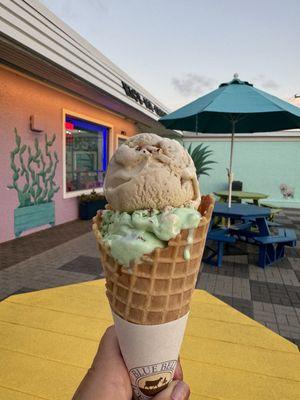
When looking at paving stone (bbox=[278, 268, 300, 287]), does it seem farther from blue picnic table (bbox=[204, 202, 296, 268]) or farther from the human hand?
the human hand

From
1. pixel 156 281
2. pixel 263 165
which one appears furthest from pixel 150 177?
pixel 263 165

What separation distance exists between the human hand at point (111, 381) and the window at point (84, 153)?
7304 mm

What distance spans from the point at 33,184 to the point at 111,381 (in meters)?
6.03

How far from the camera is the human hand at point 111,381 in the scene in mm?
988

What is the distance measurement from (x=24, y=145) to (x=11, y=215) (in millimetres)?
1509

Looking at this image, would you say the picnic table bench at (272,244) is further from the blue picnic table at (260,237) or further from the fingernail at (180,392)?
the fingernail at (180,392)

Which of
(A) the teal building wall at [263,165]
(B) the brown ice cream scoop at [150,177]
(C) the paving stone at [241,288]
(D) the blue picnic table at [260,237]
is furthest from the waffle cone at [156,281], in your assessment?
(A) the teal building wall at [263,165]

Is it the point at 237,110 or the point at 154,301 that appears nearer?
the point at 154,301

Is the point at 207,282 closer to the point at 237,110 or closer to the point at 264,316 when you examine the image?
the point at 264,316

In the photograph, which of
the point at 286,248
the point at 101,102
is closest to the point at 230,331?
the point at 286,248

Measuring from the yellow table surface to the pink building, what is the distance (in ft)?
12.4

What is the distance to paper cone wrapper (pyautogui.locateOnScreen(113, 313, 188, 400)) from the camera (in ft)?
3.68

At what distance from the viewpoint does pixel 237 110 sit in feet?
13.2

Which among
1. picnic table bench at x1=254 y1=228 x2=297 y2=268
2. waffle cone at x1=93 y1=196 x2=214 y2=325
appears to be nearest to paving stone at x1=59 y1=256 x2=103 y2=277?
picnic table bench at x1=254 y1=228 x2=297 y2=268
